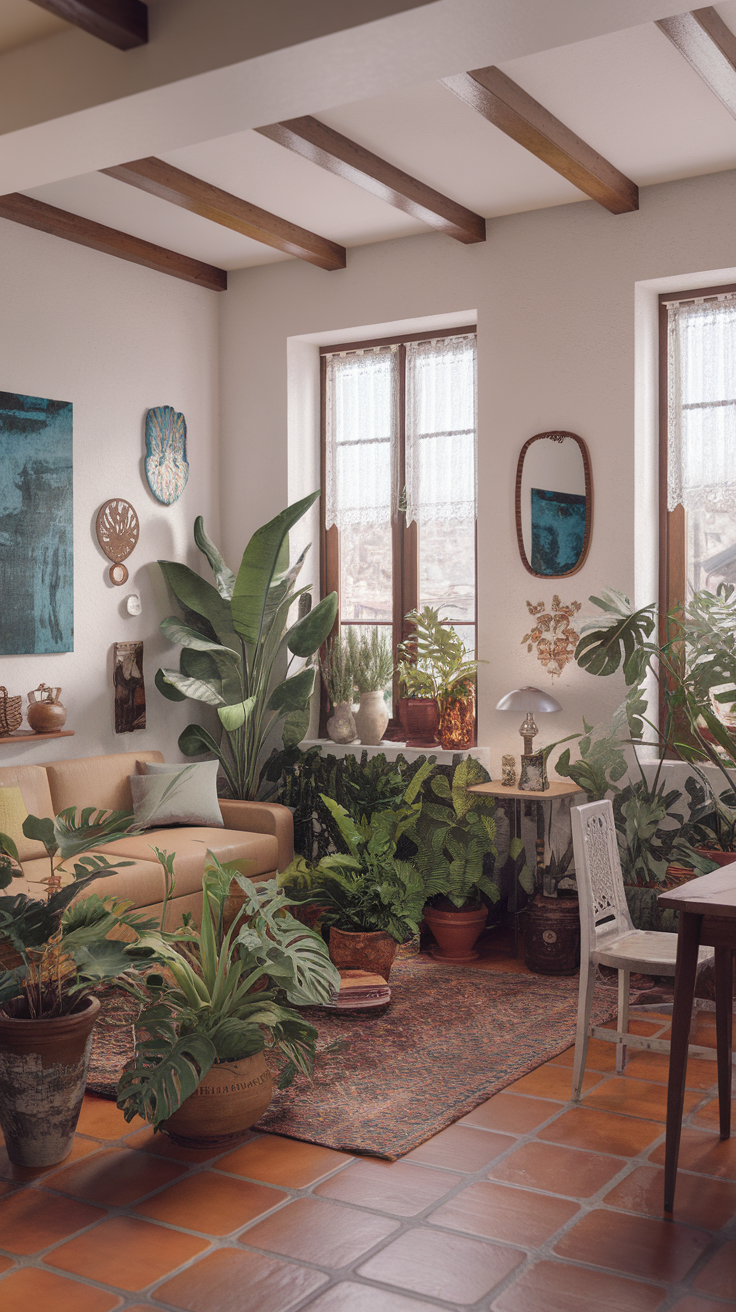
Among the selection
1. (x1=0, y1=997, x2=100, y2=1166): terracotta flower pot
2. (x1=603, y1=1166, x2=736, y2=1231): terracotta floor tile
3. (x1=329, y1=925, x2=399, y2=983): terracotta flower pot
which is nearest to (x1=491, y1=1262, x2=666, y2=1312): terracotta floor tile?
(x1=603, y1=1166, x2=736, y2=1231): terracotta floor tile

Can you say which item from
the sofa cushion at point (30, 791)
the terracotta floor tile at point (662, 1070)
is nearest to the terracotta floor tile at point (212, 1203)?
the terracotta floor tile at point (662, 1070)

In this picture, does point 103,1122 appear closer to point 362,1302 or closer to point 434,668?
point 362,1302

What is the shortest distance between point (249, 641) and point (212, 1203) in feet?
11.6

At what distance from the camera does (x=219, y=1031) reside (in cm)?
347

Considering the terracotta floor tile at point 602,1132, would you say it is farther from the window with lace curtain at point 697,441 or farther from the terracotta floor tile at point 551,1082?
the window with lace curtain at point 697,441

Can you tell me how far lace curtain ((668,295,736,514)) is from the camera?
5.66 meters

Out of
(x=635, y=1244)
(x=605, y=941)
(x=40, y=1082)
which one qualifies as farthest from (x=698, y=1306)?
(x=40, y=1082)

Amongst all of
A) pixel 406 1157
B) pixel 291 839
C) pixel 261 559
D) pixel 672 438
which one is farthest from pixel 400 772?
pixel 406 1157

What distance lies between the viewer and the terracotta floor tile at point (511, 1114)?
3664mm

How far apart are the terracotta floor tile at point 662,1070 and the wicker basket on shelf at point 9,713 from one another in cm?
315

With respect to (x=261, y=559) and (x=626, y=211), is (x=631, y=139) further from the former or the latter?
(x=261, y=559)

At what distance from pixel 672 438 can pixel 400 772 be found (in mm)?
2219

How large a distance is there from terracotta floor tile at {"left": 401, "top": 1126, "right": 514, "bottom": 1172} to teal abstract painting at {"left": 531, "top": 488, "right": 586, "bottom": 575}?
302cm

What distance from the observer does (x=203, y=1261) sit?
2850 millimetres
